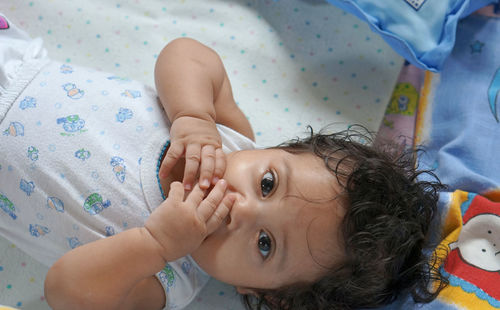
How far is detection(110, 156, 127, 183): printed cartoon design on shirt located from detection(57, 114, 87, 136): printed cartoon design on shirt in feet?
0.33

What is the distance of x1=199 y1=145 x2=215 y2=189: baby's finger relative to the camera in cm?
96

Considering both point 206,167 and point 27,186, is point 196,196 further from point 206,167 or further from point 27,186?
point 27,186

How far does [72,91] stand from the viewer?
1.11 m

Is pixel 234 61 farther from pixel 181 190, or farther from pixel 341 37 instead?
pixel 181 190

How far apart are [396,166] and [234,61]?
694 mm

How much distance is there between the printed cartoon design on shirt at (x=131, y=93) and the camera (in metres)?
1.14

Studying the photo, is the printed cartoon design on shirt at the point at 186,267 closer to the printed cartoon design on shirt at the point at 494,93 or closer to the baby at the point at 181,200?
the baby at the point at 181,200

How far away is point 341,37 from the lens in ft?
5.07

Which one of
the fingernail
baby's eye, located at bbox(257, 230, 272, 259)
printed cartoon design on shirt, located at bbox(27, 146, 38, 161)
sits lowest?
baby's eye, located at bbox(257, 230, 272, 259)

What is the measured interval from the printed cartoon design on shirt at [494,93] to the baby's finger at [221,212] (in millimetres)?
794

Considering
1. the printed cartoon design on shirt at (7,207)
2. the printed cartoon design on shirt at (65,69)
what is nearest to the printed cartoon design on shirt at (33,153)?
the printed cartoon design on shirt at (7,207)

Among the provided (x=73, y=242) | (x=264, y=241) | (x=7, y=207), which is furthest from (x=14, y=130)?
(x=264, y=241)

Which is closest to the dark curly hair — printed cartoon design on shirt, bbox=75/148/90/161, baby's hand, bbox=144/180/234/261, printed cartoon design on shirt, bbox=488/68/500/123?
baby's hand, bbox=144/180/234/261

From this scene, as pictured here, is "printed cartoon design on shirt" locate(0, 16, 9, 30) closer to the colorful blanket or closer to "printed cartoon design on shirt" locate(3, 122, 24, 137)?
"printed cartoon design on shirt" locate(3, 122, 24, 137)
